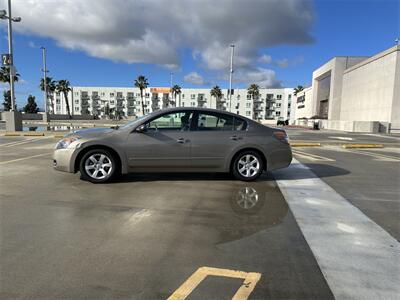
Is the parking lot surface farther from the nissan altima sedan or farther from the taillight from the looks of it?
the taillight

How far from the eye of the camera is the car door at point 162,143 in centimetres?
684

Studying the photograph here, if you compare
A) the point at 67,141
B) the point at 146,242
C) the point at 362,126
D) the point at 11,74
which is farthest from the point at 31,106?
the point at 146,242

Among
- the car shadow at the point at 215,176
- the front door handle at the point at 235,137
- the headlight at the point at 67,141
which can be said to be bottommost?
the car shadow at the point at 215,176

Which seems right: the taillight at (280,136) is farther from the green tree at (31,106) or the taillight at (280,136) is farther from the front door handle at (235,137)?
the green tree at (31,106)

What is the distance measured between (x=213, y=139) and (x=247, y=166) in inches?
38.1

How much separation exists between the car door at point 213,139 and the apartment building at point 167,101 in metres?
111

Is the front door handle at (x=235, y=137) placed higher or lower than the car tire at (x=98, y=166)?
higher

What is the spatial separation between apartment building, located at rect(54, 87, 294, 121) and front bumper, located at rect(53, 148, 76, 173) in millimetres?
111154

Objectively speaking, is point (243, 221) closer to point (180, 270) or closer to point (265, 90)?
A: point (180, 270)

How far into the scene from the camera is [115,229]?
4273 millimetres

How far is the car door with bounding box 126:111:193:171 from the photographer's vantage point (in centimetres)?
684

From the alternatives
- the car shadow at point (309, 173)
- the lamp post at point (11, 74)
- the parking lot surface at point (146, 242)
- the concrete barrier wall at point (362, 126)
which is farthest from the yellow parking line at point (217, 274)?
the concrete barrier wall at point (362, 126)

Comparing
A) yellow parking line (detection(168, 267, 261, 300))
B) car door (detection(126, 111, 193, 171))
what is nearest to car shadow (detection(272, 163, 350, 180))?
car door (detection(126, 111, 193, 171))

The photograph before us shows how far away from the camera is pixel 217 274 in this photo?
316cm
